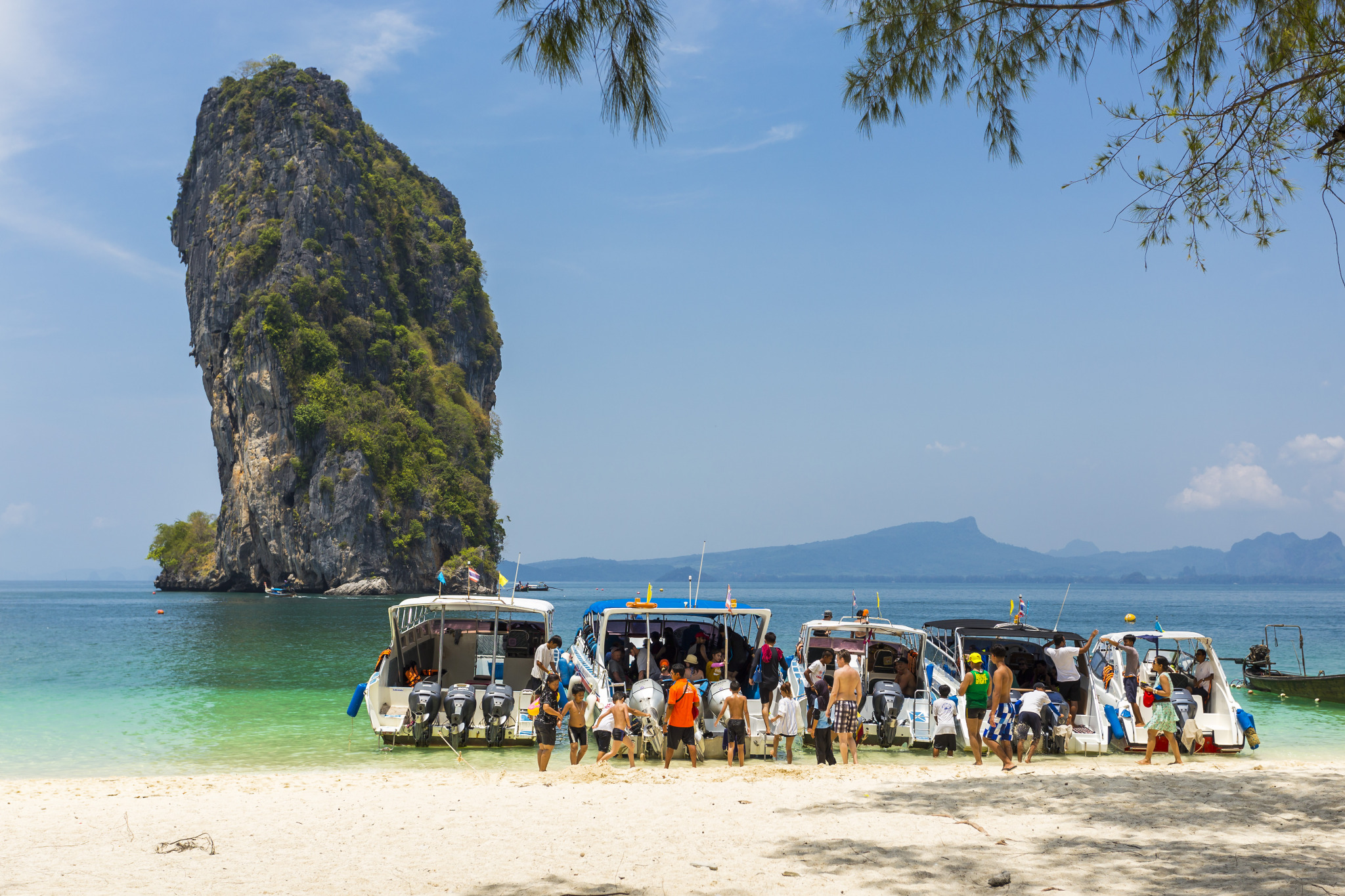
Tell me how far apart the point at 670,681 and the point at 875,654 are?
3.81 metres

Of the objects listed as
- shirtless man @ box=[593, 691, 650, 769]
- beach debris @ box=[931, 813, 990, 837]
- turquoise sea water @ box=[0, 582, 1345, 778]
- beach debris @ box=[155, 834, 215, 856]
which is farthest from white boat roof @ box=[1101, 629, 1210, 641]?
beach debris @ box=[155, 834, 215, 856]

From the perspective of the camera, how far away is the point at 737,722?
12000 mm

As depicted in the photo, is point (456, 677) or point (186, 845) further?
point (456, 677)

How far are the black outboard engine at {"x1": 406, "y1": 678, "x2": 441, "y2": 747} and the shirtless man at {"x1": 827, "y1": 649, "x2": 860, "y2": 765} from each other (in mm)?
5463

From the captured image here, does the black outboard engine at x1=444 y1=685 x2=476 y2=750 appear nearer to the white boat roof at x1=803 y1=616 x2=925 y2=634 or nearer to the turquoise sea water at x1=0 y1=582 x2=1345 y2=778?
the turquoise sea water at x1=0 y1=582 x2=1345 y2=778

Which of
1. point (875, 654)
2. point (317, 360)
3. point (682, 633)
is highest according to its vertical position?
point (317, 360)

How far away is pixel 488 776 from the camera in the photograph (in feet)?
37.7

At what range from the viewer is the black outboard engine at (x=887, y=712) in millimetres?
13094

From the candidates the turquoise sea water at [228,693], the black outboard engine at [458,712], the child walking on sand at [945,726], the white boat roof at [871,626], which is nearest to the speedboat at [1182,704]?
the turquoise sea water at [228,693]

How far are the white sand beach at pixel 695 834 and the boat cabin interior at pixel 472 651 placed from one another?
12.8ft

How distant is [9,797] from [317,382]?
235 ft

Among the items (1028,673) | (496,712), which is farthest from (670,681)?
(1028,673)

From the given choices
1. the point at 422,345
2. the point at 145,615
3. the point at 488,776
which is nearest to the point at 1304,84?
the point at 488,776

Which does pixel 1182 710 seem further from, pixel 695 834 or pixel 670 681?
pixel 695 834
